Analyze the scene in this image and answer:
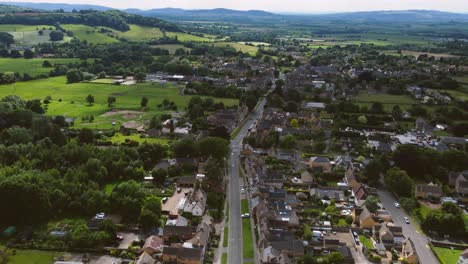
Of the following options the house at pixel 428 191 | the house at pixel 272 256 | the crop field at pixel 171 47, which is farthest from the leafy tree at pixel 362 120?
the crop field at pixel 171 47

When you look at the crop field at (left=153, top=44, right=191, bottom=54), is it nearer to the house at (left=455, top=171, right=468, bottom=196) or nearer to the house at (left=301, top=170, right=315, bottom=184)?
the house at (left=301, top=170, right=315, bottom=184)

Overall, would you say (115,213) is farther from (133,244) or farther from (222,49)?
(222,49)

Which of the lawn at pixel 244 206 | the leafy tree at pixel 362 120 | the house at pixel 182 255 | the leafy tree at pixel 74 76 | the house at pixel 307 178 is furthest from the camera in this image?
the leafy tree at pixel 74 76

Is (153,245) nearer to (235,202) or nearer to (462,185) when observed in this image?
(235,202)

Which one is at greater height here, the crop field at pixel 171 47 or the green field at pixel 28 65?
the crop field at pixel 171 47

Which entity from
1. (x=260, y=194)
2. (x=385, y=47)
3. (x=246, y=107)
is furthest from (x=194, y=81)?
(x=385, y=47)

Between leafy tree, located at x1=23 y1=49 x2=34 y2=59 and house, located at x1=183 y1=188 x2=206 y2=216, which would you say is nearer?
house, located at x1=183 y1=188 x2=206 y2=216

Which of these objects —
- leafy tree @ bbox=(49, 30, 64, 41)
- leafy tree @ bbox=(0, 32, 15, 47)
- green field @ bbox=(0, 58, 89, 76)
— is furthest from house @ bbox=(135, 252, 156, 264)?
leafy tree @ bbox=(49, 30, 64, 41)

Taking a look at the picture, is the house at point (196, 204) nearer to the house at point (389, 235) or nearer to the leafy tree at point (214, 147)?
the leafy tree at point (214, 147)
